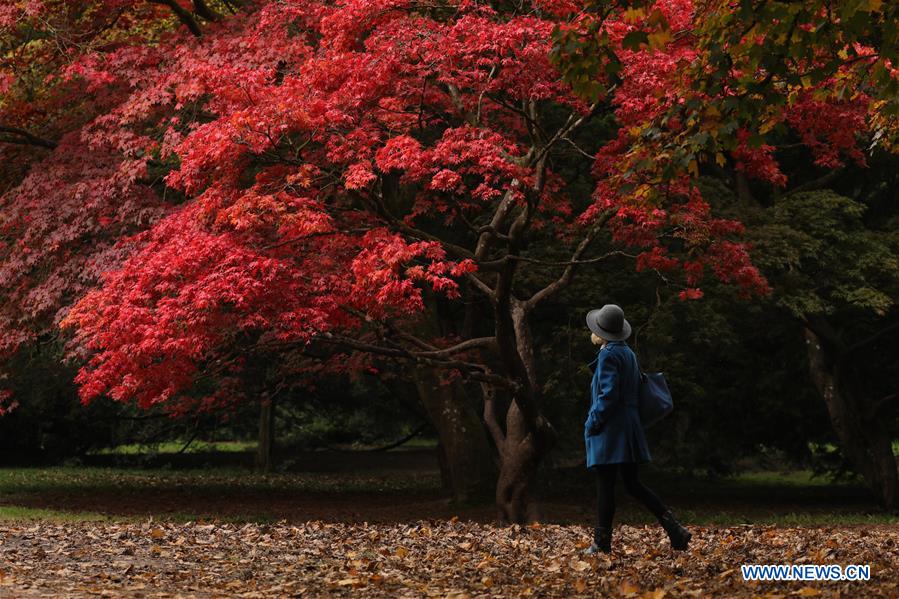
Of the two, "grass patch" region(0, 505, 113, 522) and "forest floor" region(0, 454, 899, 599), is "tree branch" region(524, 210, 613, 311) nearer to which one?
"forest floor" region(0, 454, 899, 599)

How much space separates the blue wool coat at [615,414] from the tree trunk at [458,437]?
9662mm

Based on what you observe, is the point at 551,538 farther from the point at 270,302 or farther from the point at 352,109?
the point at 352,109

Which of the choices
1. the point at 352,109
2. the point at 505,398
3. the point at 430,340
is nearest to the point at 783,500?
the point at 505,398

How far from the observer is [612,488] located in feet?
24.7

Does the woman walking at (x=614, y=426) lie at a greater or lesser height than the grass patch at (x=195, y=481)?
greater

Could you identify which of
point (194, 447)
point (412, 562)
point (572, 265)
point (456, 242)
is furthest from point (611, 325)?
point (194, 447)

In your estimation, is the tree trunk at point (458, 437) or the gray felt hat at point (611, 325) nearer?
the gray felt hat at point (611, 325)

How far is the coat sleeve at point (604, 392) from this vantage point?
741 cm

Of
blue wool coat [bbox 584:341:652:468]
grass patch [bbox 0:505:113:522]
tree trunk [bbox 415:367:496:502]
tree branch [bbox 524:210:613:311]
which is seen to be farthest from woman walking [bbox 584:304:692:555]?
tree trunk [bbox 415:367:496:502]

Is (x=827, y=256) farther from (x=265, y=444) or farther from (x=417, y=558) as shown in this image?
(x=265, y=444)

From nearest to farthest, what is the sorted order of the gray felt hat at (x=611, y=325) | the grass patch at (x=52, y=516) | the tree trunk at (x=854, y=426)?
the gray felt hat at (x=611, y=325) < the grass patch at (x=52, y=516) < the tree trunk at (x=854, y=426)

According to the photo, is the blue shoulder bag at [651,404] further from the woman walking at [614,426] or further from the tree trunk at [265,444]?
the tree trunk at [265,444]

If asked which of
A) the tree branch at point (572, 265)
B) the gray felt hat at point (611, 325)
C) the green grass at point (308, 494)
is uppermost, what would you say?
the tree branch at point (572, 265)

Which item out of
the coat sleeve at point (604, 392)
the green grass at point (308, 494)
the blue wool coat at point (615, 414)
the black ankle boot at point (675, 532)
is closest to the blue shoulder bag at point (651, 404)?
the blue wool coat at point (615, 414)
